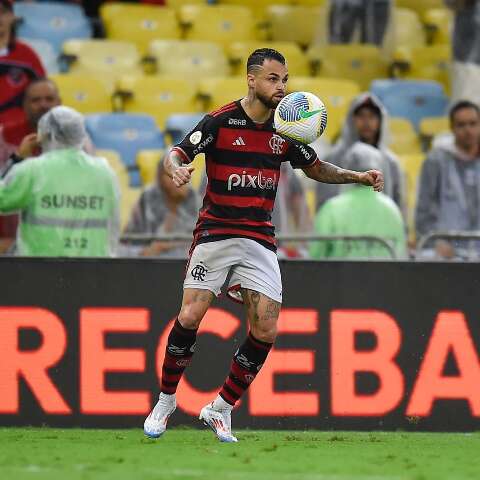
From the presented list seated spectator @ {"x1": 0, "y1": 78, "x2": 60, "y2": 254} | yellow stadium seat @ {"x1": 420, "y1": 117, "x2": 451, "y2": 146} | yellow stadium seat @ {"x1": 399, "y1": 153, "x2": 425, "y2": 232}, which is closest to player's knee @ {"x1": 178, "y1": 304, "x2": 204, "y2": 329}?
seated spectator @ {"x1": 0, "y1": 78, "x2": 60, "y2": 254}

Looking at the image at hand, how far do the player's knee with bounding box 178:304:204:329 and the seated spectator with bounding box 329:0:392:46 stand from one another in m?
8.64

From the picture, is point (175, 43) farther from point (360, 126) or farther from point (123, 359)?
point (123, 359)

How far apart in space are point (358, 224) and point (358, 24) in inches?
253

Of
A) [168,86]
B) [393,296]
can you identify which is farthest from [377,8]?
[393,296]

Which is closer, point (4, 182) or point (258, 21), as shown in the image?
point (4, 182)

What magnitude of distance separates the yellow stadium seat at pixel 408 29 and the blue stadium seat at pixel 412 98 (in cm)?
137

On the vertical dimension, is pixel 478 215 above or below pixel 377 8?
below

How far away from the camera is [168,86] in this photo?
48.4 feet

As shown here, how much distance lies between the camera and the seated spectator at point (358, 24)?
53.4ft

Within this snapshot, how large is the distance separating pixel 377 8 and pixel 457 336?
23.2 ft

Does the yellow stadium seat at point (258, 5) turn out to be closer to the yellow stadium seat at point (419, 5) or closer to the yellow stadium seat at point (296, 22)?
the yellow stadium seat at point (296, 22)

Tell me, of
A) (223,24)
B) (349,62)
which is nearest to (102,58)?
(223,24)

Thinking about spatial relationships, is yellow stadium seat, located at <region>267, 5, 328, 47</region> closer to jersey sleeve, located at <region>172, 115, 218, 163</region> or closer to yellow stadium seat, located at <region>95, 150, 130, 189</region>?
yellow stadium seat, located at <region>95, 150, 130, 189</region>

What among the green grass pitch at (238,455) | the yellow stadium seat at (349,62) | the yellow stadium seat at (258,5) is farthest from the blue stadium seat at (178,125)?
the green grass pitch at (238,455)
